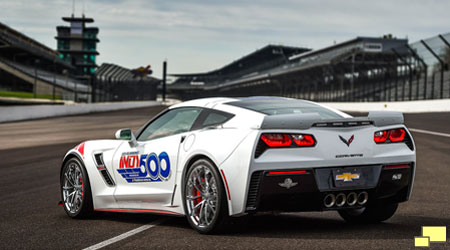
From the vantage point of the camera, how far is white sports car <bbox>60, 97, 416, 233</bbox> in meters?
5.14

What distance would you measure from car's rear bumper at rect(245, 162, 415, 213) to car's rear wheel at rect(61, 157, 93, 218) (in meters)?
2.45

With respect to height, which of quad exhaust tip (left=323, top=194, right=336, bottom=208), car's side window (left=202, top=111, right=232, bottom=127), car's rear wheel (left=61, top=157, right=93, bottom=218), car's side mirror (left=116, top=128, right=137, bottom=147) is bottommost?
car's rear wheel (left=61, top=157, right=93, bottom=218)

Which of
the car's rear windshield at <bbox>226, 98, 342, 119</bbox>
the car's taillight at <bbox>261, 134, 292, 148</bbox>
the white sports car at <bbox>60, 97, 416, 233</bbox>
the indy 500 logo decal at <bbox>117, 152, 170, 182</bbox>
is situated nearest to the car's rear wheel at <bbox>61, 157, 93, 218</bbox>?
the indy 500 logo decal at <bbox>117, 152, 170, 182</bbox>

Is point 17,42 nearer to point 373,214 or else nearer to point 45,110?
point 45,110

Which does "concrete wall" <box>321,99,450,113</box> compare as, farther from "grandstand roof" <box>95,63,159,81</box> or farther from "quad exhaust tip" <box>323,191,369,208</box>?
"quad exhaust tip" <box>323,191,369,208</box>

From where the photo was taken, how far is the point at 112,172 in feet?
22.3

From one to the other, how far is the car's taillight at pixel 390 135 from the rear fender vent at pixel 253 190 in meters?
Answer: 1.10

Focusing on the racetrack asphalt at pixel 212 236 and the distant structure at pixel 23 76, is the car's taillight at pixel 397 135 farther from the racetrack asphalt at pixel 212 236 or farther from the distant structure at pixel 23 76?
the distant structure at pixel 23 76

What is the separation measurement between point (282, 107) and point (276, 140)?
90cm

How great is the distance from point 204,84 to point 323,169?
6264 inches

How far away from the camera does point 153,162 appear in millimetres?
6188

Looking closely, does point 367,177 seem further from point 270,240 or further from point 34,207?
point 34,207

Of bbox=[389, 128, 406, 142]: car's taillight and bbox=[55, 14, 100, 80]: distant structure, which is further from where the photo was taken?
bbox=[55, 14, 100, 80]: distant structure

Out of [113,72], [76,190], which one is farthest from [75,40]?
[76,190]
